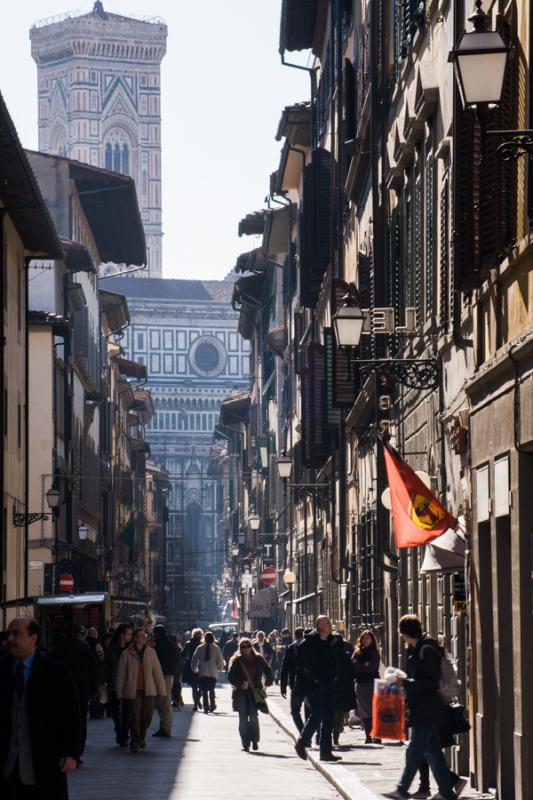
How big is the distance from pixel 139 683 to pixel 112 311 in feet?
173

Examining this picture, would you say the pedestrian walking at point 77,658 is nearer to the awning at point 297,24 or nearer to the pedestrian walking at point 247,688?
the pedestrian walking at point 247,688

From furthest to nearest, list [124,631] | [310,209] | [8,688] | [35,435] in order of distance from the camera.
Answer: [35,435] < [310,209] < [124,631] < [8,688]

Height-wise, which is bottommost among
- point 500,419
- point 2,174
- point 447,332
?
point 500,419

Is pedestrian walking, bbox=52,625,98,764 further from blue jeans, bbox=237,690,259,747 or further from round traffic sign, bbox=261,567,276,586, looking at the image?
round traffic sign, bbox=261,567,276,586

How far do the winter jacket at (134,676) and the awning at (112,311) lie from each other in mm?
47855

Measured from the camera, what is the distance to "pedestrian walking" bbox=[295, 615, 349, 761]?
67.4 ft

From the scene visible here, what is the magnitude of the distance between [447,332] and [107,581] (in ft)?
172

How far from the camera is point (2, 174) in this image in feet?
103

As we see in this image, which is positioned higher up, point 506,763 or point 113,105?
point 113,105

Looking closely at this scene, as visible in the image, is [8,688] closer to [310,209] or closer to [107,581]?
[310,209]

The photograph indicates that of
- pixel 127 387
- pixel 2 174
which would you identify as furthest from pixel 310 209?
pixel 127 387

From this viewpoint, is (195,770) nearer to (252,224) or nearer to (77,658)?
(77,658)

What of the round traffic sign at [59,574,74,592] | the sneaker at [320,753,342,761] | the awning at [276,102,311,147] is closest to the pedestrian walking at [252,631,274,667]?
the round traffic sign at [59,574,74,592]

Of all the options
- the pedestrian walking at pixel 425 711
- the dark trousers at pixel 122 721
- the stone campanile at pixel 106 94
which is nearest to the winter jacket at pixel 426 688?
the pedestrian walking at pixel 425 711
